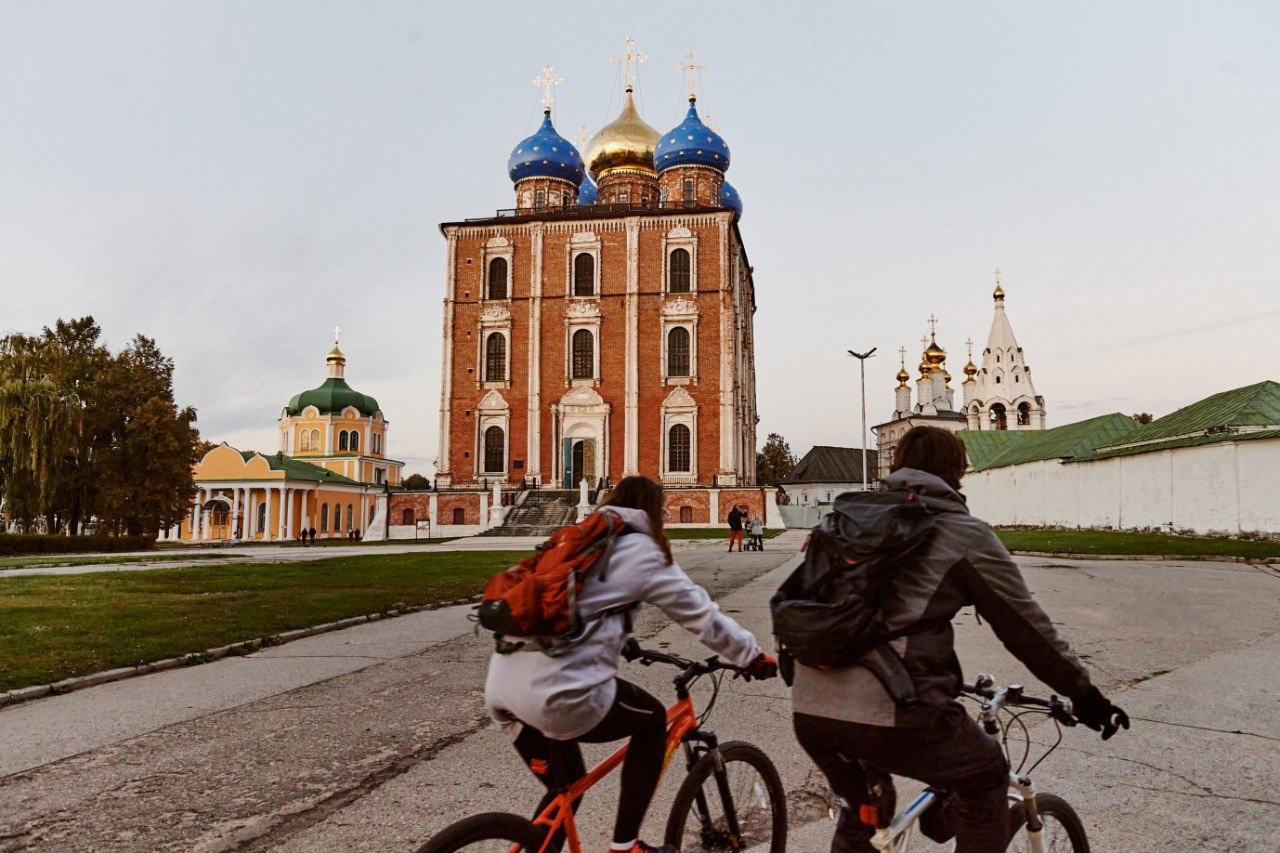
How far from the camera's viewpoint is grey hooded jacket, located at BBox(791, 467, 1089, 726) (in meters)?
2.66

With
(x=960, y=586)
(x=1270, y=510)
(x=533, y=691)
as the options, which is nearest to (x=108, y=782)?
(x=533, y=691)

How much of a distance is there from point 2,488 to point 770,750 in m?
39.8

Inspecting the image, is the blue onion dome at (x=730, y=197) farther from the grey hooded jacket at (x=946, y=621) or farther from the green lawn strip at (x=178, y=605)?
the grey hooded jacket at (x=946, y=621)

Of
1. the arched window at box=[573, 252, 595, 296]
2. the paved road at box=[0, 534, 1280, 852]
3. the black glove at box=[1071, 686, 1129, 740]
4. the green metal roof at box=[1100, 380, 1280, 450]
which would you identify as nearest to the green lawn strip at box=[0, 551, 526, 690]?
the paved road at box=[0, 534, 1280, 852]

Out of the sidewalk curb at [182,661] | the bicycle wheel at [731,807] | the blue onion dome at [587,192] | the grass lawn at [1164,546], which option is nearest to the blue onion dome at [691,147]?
the blue onion dome at [587,192]

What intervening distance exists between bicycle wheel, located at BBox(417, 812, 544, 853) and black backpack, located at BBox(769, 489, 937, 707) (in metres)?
1.02

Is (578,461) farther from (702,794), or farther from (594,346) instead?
(702,794)

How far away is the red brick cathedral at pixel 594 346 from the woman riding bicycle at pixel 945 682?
43.8 m

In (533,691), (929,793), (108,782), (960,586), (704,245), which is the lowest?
(108,782)

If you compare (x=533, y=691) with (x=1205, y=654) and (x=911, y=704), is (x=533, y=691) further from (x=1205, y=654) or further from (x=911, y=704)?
(x=1205, y=654)

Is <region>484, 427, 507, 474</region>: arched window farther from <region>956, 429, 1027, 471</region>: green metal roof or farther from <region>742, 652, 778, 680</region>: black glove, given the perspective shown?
<region>742, 652, 778, 680</region>: black glove

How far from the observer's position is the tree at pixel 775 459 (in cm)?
8998

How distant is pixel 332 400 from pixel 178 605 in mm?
72309

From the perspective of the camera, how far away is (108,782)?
16.5ft
